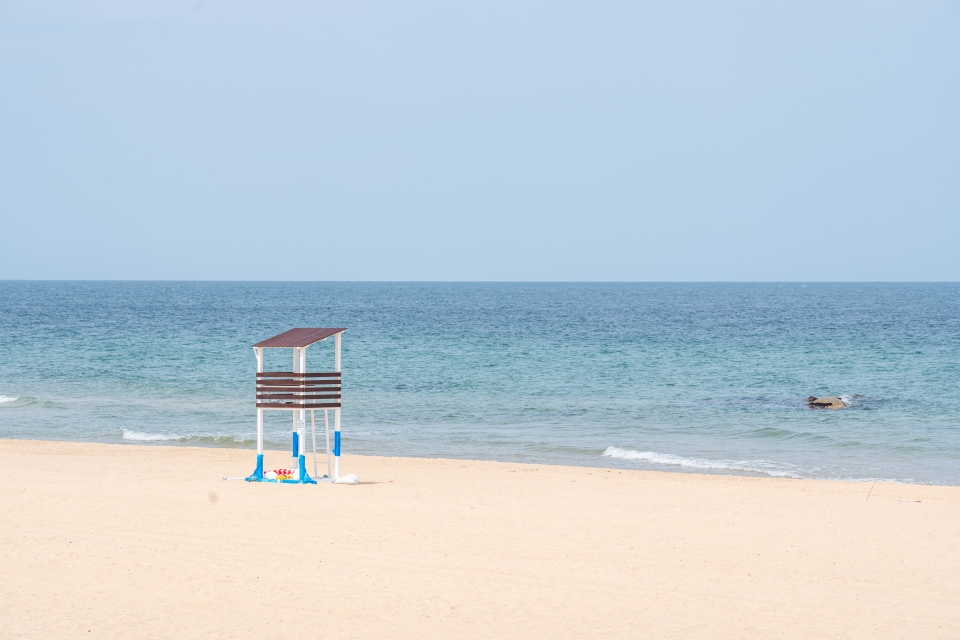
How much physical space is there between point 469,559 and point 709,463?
32.0 ft

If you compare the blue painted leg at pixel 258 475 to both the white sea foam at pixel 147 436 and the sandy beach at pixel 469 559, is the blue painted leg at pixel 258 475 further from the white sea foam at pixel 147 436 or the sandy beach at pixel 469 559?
the white sea foam at pixel 147 436

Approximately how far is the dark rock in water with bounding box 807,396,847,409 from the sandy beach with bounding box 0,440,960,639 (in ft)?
38.7

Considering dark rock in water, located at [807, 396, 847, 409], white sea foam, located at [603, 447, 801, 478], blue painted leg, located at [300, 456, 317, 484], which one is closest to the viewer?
blue painted leg, located at [300, 456, 317, 484]

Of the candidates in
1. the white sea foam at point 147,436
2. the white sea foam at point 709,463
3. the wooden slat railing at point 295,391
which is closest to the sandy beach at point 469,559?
the wooden slat railing at point 295,391

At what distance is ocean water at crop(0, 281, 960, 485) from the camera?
20.5 metres

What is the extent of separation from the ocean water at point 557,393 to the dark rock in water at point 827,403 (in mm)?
351

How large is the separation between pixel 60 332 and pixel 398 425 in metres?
37.3

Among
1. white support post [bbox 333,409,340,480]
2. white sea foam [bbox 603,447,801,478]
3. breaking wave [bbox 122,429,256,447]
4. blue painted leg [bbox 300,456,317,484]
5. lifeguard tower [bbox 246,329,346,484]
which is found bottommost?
breaking wave [bbox 122,429,256,447]

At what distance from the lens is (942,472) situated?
18094mm

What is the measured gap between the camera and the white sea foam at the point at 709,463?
1792 cm

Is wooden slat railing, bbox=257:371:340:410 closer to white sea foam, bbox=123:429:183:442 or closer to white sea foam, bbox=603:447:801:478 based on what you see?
white sea foam, bbox=603:447:801:478

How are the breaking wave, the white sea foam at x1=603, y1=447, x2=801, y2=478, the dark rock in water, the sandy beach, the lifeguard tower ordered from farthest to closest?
the dark rock in water, the breaking wave, the white sea foam at x1=603, y1=447, x2=801, y2=478, the lifeguard tower, the sandy beach

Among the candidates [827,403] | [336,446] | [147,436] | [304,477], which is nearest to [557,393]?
[827,403]

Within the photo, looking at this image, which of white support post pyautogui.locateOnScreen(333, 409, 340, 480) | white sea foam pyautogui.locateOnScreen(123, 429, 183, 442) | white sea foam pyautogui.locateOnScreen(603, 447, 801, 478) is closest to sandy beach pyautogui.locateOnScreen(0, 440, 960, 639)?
white support post pyautogui.locateOnScreen(333, 409, 340, 480)
